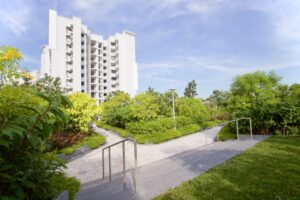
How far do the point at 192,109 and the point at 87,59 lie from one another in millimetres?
30111

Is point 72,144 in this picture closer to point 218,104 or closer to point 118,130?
point 118,130

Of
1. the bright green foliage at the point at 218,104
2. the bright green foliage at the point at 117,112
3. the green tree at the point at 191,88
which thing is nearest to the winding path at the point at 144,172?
the bright green foliage at the point at 117,112

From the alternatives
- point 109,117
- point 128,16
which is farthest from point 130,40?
point 128,16

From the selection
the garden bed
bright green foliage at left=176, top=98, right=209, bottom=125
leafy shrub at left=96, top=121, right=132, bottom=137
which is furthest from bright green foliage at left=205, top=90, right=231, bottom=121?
the garden bed

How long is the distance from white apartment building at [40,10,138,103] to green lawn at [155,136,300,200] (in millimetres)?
31487

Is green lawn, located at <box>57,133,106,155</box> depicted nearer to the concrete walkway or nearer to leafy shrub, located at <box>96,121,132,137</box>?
leafy shrub, located at <box>96,121,132,137</box>

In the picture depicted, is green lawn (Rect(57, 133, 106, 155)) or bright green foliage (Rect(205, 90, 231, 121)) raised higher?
bright green foliage (Rect(205, 90, 231, 121))

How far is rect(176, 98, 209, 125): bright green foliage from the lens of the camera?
1708 centimetres

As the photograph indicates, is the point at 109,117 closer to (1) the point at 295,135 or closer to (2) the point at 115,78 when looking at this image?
(1) the point at 295,135

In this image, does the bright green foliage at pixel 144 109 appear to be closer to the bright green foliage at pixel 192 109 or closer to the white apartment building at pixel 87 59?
the bright green foliage at pixel 192 109

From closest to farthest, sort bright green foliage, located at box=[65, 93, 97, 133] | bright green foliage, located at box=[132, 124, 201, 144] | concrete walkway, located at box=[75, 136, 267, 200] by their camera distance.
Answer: concrete walkway, located at box=[75, 136, 267, 200], bright green foliage, located at box=[132, 124, 201, 144], bright green foliage, located at box=[65, 93, 97, 133]

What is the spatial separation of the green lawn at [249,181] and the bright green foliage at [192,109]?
1100cm

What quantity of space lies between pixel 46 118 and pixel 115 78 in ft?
147

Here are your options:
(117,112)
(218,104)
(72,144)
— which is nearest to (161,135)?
(72,144)
